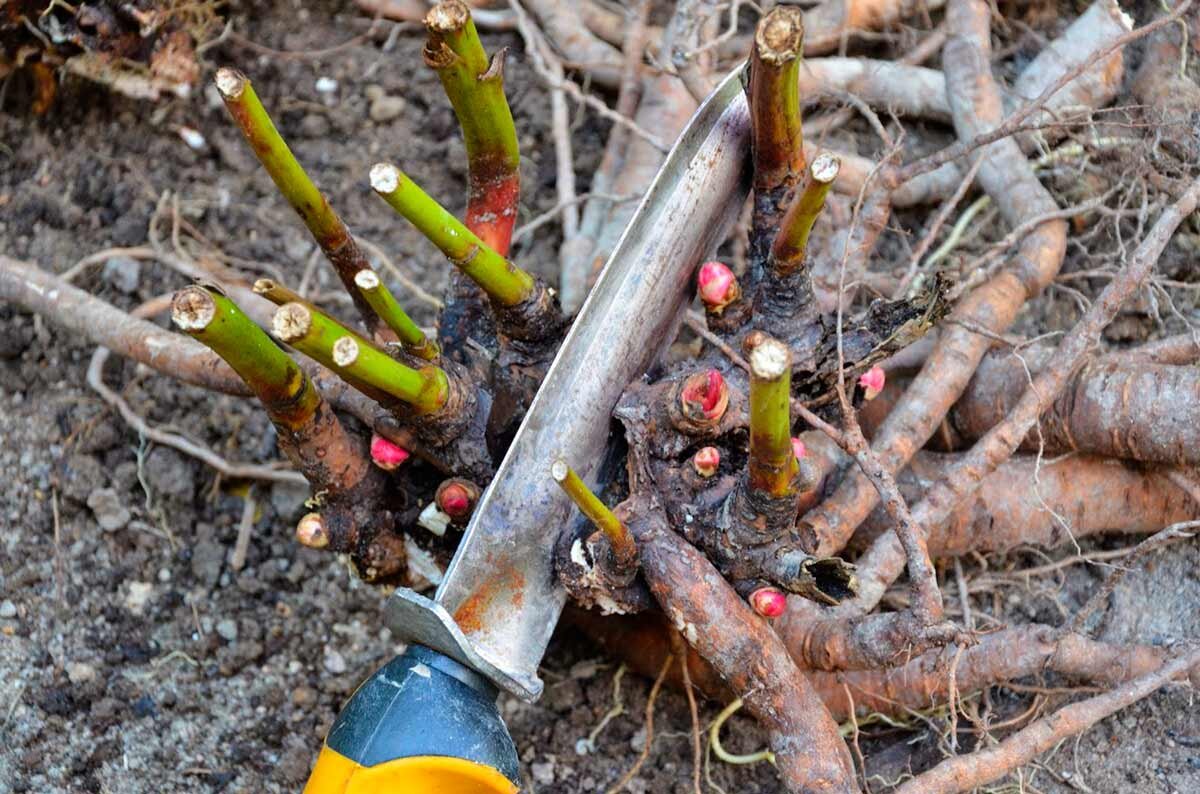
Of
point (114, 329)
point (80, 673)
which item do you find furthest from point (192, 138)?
point (80, 673)

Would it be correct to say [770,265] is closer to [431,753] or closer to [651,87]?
[431,753]

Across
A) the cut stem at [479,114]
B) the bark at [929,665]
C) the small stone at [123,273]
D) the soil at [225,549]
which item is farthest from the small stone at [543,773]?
the small stone at [123,273]

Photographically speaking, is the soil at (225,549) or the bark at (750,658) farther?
the soil at (225,549)

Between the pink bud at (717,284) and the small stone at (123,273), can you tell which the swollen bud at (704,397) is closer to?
the pink bud at (717,284)

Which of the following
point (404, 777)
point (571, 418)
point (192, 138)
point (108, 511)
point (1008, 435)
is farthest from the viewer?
point (192, 138)

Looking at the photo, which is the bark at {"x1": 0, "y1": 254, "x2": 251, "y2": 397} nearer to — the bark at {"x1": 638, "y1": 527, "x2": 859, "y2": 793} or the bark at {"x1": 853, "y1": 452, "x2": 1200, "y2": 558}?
the bark at {"x1": 638, "y1": 527, "x2": 859, "y2": 793}

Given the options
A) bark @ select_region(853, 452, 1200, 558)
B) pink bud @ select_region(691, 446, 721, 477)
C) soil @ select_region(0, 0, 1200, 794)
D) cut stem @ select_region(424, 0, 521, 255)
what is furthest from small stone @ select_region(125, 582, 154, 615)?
bark @ select_region(853, 452, 1200, 558)

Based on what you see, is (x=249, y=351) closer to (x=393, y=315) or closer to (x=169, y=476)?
(x=393, y=315)
